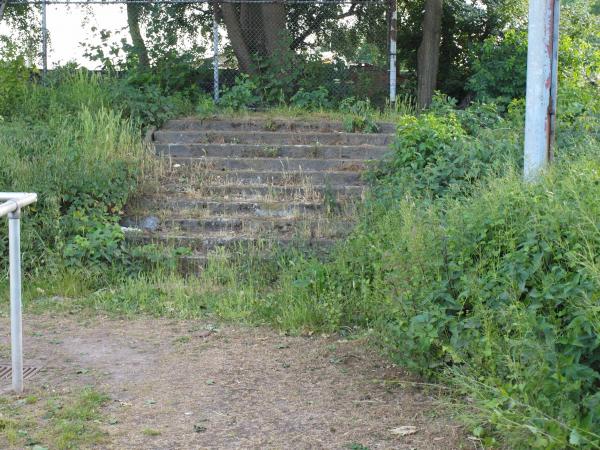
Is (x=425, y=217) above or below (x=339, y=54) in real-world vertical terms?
below

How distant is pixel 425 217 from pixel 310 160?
5.00m

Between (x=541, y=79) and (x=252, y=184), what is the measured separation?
4.25 m

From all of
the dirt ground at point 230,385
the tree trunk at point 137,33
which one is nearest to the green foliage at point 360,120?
the tree trunk at point 137,33

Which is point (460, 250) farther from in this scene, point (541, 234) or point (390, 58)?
point (390, 58)

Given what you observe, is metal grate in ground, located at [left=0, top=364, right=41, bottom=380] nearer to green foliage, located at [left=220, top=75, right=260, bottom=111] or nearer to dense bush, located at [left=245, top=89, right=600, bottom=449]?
dense bush, located at [left=245, top=89, right=600, bottom=449]

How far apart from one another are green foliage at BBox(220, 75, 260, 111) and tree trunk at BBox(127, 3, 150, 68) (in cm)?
181

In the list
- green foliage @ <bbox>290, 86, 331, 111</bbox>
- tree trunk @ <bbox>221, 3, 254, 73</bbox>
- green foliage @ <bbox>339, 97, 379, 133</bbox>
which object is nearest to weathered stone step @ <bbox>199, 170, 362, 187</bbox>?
green foliage @ <bbox>339, 97, 379, 133</bbox>

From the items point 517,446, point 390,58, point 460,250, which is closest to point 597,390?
point 517,446

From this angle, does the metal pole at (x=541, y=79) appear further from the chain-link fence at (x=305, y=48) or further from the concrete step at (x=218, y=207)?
the chain-link fence at (x=305, y=48)

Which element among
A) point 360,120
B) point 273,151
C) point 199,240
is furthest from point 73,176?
point 360,120

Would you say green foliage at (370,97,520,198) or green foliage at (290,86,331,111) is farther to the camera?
green foliage at (290,86,331,111)

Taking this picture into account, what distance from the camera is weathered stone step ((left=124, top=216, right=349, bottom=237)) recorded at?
375 inches

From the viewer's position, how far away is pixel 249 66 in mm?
15023

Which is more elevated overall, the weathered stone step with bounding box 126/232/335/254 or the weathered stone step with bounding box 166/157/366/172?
the weathered stone step with bounding box 166/157/366/172
